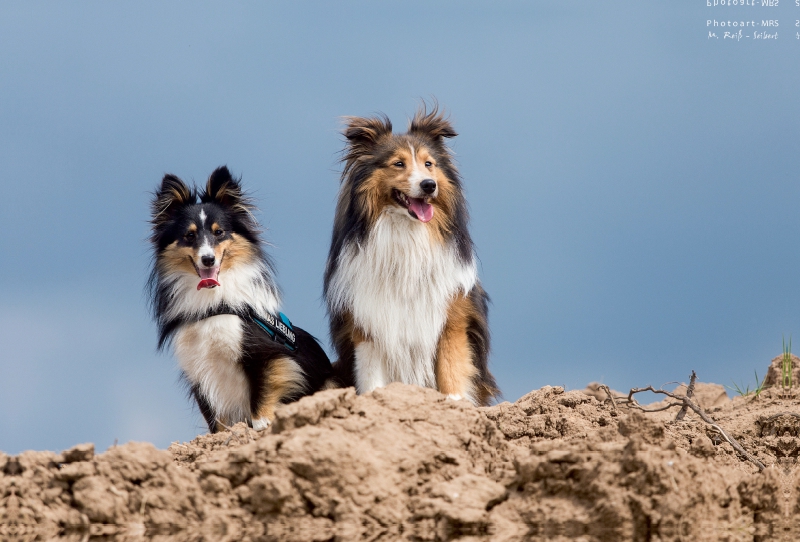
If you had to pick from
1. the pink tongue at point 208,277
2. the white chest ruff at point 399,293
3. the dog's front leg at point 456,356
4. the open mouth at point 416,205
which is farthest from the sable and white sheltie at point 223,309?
the open mouth at point 416,205

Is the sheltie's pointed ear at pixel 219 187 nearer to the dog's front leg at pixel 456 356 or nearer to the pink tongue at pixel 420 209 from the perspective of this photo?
the pink tongue at pixel 420 209

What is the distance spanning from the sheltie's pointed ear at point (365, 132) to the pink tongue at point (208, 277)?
65.0 inches

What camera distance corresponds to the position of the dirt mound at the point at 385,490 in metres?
4.24

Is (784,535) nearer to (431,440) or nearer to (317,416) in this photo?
(431,440)

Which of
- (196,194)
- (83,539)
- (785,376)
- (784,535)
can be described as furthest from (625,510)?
(785,376)

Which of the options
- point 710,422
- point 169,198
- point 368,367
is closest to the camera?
point 710,422

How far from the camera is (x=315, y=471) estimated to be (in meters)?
4.36

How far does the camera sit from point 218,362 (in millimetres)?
7410

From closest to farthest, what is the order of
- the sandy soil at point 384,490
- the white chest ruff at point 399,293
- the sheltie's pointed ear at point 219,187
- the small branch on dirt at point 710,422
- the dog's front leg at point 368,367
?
the sandy soil at point 384,490, the small branch on dirt at point 710,422, the dog's front leg at point 368,367, the white chest ruff at point 399,293, the sheltie's pointed ear at point 219,187

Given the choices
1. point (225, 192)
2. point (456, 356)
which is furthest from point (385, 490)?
point (225, 192)

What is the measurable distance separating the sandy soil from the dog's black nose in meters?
2.59

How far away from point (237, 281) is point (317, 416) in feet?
10.1

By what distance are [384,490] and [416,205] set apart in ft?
11.0

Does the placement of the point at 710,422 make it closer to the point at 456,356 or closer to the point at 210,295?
the point at 456,356
